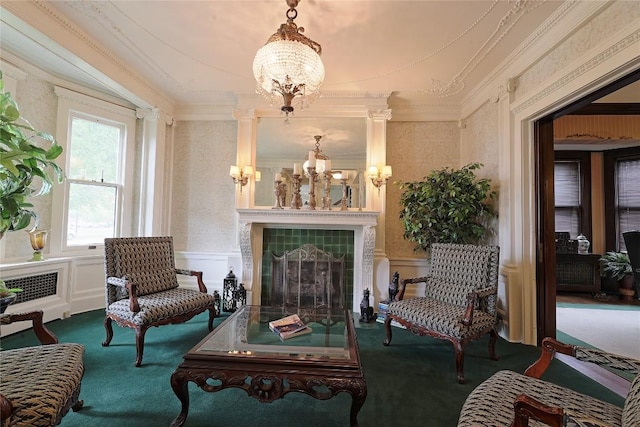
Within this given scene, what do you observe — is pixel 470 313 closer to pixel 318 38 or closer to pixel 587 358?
pixel 587 358

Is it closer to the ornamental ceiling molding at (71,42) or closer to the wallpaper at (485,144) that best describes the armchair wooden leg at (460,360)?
the wallpaper at (485,144)

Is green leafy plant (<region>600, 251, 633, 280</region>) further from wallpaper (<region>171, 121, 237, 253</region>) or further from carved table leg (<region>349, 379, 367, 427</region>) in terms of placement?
wallpaper (<region>171, 121, 237, 253</region>)

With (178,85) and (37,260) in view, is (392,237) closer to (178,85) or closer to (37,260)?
(178,85)

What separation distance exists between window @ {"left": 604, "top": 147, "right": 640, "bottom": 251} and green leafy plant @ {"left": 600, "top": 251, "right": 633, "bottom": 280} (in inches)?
17.1

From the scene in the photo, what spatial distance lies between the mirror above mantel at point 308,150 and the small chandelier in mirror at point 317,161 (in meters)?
0.04

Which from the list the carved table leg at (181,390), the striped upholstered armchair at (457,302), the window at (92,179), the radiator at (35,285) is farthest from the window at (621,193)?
the radiator at (35,285)

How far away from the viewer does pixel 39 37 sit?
241 centimetres

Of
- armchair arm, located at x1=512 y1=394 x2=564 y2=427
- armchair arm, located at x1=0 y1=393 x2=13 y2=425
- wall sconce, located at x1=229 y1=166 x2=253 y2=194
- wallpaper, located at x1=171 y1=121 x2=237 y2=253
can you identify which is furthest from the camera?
wallpaper, located at x1=171 y1=121 x2=237 y2=253

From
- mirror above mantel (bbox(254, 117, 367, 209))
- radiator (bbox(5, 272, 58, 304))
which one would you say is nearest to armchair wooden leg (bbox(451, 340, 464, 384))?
mirror above mantel (bbox(254, 117, 367, 209))

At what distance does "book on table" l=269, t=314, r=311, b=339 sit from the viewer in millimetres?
1898

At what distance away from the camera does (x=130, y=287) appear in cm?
234

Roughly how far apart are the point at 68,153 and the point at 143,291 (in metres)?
2.10

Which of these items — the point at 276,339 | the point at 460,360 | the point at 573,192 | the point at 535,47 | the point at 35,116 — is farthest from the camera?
the point at 573,192

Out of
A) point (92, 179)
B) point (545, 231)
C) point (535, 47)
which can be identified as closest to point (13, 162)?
point (92, 179)
